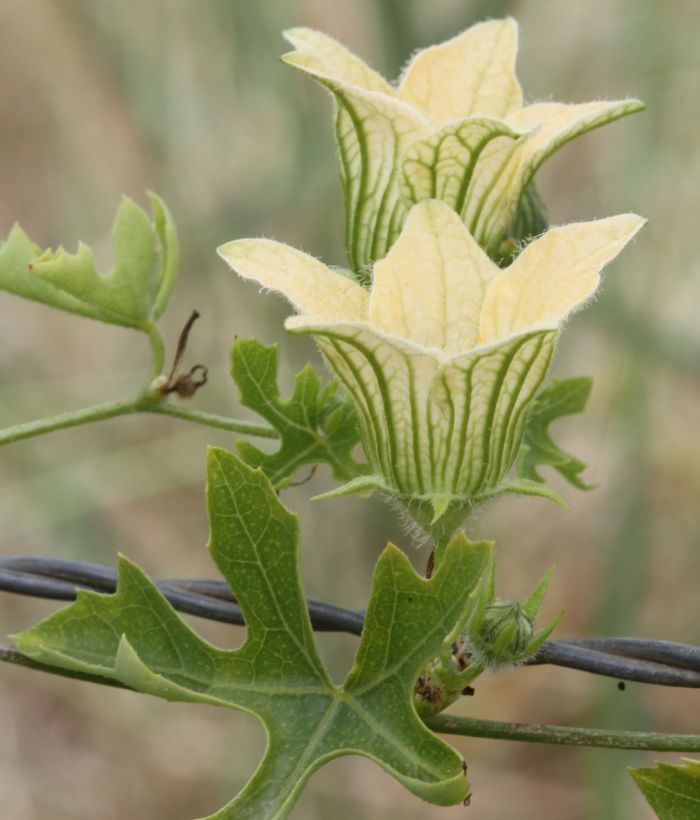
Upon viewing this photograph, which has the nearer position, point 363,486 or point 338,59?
point 363,486

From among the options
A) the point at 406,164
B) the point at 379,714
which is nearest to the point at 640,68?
the point at 406,164

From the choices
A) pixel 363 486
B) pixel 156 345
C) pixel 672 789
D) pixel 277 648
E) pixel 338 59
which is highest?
pixel 338 59

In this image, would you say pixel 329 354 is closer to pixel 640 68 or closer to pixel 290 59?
pixel 290 59

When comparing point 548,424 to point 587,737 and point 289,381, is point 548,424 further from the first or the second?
point 289,381

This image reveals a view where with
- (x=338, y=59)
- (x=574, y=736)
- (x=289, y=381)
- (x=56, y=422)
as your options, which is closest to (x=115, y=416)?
(x=56, y=422)

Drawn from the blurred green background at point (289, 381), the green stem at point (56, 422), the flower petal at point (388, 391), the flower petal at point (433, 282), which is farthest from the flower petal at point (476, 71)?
the blurred green background at point (289, 381)

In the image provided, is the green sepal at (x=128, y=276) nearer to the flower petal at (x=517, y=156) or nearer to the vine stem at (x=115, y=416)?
the vine stem at (x=115, y=416)

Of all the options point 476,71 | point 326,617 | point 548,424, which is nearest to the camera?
point 326,617

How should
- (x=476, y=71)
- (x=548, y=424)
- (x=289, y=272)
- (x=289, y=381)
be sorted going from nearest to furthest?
(x=289, y=272) → (x=476, y=71) → (x=548, y=424) → (x=289, y=381)

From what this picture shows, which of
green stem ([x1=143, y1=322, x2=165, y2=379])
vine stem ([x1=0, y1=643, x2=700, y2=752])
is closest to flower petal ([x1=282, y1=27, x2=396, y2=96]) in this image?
green stem ([x1=143, y1=322, x2=165, y2=379])

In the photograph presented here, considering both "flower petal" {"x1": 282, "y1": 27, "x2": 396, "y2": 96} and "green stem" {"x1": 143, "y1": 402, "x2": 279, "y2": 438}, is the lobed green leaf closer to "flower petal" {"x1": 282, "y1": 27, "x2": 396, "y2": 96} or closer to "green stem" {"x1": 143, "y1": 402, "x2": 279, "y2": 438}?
"green stem" {"x1": 143, "y1": 402, "x2": 279, "y2": 438}
